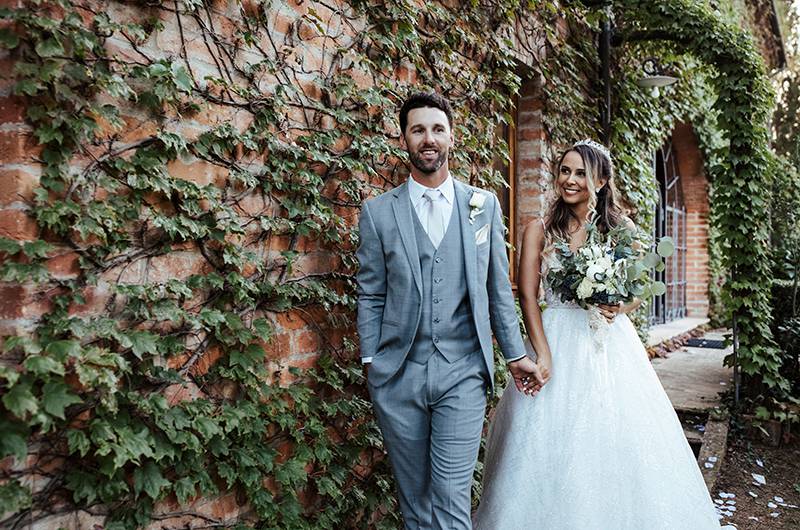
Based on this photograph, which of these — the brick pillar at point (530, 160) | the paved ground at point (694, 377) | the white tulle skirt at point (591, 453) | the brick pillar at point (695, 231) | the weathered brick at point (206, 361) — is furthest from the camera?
the brick pillar at point (695, 231)

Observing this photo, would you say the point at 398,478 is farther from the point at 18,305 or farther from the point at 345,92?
the point at 345,92

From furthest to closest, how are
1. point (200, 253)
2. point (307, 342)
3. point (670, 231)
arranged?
1. point (670, 231)
2. point (307, 342)
3. point (200, 253)

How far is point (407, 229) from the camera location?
7.55 feet

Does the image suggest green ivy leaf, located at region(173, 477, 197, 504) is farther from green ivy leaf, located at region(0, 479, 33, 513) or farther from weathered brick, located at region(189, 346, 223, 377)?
green ivy leaf, located at region(0, 479, 33, 513)

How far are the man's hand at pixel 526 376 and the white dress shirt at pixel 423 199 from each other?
0.67 meters

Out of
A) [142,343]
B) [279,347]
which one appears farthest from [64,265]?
[279,347]

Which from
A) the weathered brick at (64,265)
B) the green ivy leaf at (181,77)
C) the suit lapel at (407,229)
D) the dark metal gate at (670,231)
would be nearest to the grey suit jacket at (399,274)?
the suit lapel at (407,229)

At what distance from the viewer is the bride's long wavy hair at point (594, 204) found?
2898 mm

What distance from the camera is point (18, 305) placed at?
168 cm

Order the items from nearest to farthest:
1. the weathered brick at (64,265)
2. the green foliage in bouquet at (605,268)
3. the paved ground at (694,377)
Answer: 1. the weathered brick at (64,265)
2. the green foliage in bouquet at (605,268)
3. the paved ground at (694,377)

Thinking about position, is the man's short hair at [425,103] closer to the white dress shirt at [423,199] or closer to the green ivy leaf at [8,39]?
the white dress shirt at [423,199]

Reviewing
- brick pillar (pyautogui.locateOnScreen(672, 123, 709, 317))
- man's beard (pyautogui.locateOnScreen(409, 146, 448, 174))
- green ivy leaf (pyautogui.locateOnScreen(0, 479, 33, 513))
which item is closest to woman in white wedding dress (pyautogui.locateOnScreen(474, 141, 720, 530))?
man's beard (pyautogui.locateOnScreen(409, 146, 448, 174))

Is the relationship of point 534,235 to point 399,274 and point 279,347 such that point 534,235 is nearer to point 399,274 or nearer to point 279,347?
point 399,274

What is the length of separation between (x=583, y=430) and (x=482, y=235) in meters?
0.97
